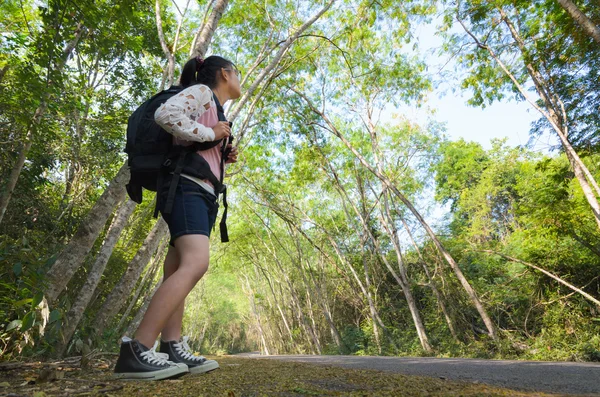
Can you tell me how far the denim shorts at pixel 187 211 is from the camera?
1.89 metres

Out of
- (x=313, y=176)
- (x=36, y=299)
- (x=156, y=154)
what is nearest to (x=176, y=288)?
(x=156, y=154)

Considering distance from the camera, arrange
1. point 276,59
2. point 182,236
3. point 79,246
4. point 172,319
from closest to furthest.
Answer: point 182,236
point 172,319
point 79,246
point 276,59

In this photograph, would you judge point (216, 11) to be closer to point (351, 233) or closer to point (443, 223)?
point (351, 233)

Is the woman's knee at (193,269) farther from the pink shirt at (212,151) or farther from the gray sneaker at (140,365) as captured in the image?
the pink shirt at (212,151)

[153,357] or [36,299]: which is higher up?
[36,299]

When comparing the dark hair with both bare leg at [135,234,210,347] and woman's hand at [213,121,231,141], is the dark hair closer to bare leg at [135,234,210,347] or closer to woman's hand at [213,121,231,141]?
woman's hand at [213,121,231,141]

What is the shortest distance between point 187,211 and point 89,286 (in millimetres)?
3223

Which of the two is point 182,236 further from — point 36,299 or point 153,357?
point 36,299

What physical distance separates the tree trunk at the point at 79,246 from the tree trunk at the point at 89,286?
48 cm

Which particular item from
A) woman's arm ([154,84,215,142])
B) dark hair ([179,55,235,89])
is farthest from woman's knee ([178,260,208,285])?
dark hair ([179,55,235,89])

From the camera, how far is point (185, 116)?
6.11ft

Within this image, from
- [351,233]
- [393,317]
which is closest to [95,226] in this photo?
[393,317]

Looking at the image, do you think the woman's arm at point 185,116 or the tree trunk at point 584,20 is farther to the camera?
the tree trunk at point 584,20

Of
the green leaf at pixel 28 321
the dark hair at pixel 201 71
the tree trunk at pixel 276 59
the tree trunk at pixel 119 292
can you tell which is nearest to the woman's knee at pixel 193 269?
the dark hair at pixel 201 71
